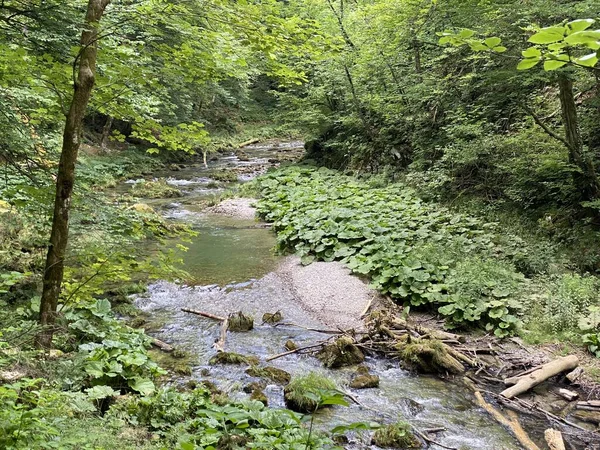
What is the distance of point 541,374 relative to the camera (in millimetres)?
5738

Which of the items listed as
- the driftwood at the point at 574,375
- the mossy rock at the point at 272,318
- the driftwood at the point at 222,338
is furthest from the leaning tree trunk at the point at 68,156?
the driftwood at the point at 574,375

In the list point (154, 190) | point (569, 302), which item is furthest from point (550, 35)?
point (154, 190)

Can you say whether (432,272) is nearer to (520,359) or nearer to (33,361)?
(520,359)

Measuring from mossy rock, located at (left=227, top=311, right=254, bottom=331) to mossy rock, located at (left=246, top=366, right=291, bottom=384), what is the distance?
1.48m

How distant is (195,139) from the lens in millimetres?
4773

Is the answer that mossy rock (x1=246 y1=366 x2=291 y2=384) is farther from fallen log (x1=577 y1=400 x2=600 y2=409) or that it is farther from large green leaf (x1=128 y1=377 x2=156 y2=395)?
fallen log (x1=577 y1=400 x2=600 y2=409)

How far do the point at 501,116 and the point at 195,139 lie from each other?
1020 centimetres

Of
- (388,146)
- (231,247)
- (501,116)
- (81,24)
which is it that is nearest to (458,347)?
(81,24)

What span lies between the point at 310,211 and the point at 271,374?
23.8 feet

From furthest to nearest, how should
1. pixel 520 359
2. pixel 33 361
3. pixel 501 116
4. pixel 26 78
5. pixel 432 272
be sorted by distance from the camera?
pixel 501 116 < pixel 432 272 < pixel 520 359 < pixel 26 78 < pixel 33 361

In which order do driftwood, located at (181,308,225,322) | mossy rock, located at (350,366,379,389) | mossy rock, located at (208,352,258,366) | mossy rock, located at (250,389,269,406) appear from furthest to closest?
driftwood, located at (181,308,225,322), mossy rock, located at (208,352,258,366), mossy rock, located at (350,366,379,389), mossy rock, located at (250,389,269,406)

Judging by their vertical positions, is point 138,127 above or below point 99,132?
above

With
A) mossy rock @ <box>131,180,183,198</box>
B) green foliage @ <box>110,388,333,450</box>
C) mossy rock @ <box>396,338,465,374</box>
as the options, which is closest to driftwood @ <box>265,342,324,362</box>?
mossy rock @ <box>396,338,465,374</box>

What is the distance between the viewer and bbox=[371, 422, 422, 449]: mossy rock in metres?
4.49
